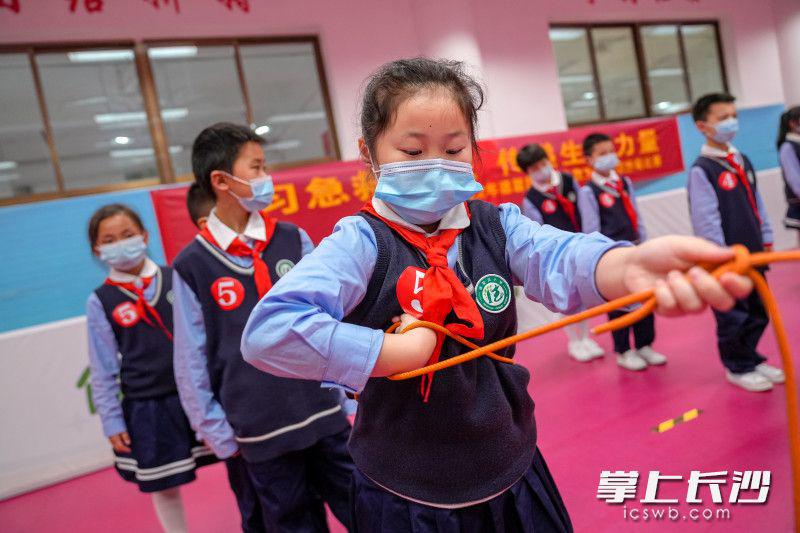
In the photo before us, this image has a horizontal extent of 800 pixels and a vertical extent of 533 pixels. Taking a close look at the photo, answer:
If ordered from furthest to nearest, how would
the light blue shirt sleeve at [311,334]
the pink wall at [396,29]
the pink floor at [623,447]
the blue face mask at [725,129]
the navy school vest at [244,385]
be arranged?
1. the pink wall at [396,29]
2. the blue face mask at [725,129]
3. the pink floor at [623,447]
4. the navy school vest at [244,385]
5. the light blue shirt sleeve at [311,334]

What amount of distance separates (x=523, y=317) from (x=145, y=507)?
2.83m

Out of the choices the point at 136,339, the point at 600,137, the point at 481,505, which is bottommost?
the point at 481,505

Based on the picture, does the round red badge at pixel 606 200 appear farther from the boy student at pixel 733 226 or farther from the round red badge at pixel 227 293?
the round red badge at pixel 227 293

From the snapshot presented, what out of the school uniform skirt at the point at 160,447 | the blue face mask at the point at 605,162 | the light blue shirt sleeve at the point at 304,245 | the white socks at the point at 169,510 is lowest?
the white socks at the point at 169,510

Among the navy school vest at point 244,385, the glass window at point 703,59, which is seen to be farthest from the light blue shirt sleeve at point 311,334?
the glass window at point 703,59

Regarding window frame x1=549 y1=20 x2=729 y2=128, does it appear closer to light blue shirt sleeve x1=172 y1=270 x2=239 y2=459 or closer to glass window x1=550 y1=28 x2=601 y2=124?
glass window x1=550 y1=28 x2=601 y2=124

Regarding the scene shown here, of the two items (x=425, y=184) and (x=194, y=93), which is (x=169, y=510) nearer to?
(x=425, y=184)

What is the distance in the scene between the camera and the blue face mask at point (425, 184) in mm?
928

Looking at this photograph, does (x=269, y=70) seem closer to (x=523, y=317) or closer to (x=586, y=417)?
(x=523, y=317)

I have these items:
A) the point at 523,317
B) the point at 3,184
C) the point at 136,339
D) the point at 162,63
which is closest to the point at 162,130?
the point at 162,63

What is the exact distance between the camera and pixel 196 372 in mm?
1602

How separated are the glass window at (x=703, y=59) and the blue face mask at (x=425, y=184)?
23.1 ft

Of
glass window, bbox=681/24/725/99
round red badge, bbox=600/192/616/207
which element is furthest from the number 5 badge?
glass window, bbox=681/24/725/99

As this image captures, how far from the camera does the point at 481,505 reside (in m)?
0.97
